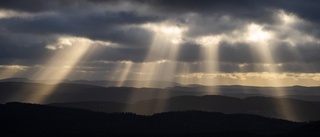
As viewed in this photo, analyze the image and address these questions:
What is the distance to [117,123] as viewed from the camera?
145m

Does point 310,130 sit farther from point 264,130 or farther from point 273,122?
point 273,122

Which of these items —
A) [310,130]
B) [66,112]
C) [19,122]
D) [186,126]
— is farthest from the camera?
[66,112]

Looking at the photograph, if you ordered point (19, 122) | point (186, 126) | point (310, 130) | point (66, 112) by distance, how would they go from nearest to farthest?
point (310, 130) → point (19, 122) → point (186, 126) → point (66, 112)

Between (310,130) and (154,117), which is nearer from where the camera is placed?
(310,130)

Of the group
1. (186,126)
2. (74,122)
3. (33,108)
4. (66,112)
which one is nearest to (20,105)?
(33,108)

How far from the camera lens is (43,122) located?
14338 centimetres

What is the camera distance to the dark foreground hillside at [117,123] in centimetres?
13050

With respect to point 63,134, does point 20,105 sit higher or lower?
higher

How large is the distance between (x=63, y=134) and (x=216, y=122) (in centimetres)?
5451

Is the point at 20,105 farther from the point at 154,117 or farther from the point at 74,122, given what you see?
the point at 154,117

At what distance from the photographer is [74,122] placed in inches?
5694

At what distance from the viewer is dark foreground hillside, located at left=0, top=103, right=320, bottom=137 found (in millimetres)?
130500

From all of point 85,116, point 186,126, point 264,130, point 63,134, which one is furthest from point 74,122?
point 264,130

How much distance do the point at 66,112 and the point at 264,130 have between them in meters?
67.1
